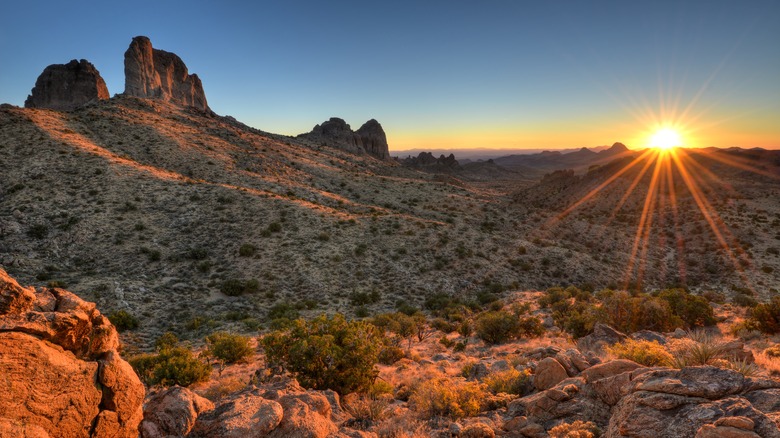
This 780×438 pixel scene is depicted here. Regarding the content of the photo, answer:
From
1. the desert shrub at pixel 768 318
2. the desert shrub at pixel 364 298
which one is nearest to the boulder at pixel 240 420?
the desert shrub at pixel 364 298

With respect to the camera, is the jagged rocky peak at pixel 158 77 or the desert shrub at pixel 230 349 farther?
the jagged rocky peak at pixel 158 77

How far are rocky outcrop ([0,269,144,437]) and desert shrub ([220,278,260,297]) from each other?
19.5m

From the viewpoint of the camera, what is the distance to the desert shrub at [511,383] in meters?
9.73

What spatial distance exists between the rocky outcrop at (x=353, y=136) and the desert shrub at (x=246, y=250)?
103 metres

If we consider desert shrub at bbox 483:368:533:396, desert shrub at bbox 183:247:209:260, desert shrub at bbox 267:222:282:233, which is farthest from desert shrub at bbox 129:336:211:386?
desert shrub at bbox 267:222:282:233

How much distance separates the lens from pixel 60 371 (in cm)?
547

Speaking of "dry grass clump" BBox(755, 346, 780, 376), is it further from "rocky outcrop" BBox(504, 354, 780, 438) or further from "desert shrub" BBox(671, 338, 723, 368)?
"rocky outcrop" BBox(504, 354, 780, 438)

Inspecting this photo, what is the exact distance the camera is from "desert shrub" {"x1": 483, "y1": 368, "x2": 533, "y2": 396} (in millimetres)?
9730

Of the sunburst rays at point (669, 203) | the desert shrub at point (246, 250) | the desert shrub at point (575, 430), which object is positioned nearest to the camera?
the desert shrub at point (575, 430)

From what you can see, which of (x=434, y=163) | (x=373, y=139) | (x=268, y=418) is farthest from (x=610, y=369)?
(x=434, y=163)

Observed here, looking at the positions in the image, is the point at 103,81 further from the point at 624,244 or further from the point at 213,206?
the point at 624,244

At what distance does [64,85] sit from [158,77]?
21625 mm

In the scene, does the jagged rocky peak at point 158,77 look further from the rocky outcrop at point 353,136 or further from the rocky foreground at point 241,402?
the rocky foreground at point 241,402

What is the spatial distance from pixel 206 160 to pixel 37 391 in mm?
54319
